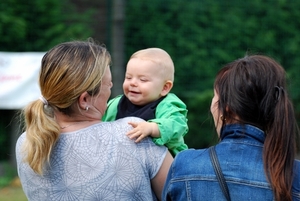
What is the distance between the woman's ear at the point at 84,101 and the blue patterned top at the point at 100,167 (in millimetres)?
86

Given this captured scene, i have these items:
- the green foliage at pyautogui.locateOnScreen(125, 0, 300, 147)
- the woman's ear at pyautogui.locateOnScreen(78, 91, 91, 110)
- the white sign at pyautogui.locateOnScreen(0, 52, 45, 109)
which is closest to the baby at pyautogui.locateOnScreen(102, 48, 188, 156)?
the woman's ear at pyautogui.locateOnScreen(78, 91, 91, 110)

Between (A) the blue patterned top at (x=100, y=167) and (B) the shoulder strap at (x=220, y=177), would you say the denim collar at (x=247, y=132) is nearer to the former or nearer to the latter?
(B) the shoulder strap at (x=220, y=177)

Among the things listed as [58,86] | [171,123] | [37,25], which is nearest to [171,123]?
[171,123]

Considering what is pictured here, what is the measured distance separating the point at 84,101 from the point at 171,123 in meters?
0.41

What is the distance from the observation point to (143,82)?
3.03m

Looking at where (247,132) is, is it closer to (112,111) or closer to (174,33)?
(112,111)

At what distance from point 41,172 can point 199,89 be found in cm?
550

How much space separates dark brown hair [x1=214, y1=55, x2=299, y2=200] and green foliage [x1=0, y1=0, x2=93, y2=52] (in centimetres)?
523

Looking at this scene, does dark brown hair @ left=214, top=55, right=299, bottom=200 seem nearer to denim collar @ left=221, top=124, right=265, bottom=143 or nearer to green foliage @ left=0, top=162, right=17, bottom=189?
denim collar @ left=221, top=124, right=265, bottom=143

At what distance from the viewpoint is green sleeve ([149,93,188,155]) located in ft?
8.63

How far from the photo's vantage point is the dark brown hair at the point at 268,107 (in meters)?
2.23

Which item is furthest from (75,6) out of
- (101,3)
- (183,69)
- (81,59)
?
(81,59)

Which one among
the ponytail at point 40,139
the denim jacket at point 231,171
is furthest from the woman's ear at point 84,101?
the denim jacket at point 231,171

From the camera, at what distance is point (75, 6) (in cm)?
773
